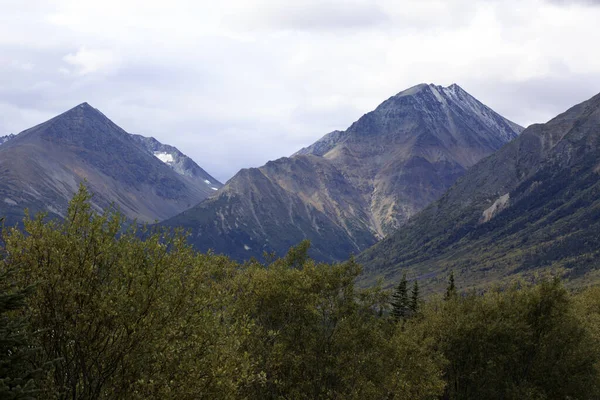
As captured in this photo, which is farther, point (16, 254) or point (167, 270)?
point (167, 270)

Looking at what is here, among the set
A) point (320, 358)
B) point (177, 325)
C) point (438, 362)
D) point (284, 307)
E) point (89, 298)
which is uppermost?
point (89, 298)

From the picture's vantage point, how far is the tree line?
867 inches

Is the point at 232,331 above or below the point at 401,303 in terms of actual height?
above

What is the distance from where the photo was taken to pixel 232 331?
28.9m

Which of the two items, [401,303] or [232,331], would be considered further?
[401,303]

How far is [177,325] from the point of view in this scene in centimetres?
2439

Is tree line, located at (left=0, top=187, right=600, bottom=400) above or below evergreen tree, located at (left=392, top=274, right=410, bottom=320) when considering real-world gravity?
above

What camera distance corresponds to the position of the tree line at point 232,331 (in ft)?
72.3

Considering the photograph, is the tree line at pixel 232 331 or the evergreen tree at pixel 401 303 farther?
the evergreen tree at pixel 401 303

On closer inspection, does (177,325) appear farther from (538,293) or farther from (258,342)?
(538,293)

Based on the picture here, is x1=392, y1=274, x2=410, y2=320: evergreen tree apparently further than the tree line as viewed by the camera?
Yes

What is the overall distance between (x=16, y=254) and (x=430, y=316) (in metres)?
52.4

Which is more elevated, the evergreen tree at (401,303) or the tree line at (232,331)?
the tree line at (232,331)

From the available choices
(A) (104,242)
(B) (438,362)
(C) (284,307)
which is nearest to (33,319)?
(A) (104,242)
